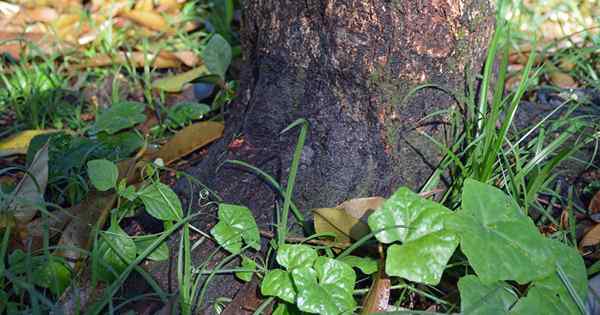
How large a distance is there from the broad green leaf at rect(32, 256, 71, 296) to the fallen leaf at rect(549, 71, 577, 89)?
1664 millimetres

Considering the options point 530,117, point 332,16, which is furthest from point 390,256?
point 530,117


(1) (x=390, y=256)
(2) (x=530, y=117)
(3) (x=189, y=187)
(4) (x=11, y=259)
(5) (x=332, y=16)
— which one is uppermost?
(5) (x=332, y=16)

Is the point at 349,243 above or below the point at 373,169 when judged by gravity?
below

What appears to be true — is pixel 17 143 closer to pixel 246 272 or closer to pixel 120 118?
pixel 120 118

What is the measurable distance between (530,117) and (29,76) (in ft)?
5.63

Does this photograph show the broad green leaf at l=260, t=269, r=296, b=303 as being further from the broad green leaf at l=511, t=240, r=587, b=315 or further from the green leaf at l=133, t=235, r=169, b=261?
the broad green leaf at l=511, t=240, r=587, b=315

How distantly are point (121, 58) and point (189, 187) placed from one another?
3.84ft

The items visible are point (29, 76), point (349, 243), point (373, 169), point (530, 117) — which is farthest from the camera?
point (29, 76)

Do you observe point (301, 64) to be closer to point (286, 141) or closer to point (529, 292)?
point (286, 141)

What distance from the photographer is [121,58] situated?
8.70 feet

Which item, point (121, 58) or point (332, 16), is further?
point (121, 58)

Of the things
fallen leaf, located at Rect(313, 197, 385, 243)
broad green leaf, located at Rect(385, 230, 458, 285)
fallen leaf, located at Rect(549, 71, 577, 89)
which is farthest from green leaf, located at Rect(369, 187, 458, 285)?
fallen leaf, located at Rect(549, 71, 577, 89)

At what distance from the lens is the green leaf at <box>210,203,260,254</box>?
146 cm

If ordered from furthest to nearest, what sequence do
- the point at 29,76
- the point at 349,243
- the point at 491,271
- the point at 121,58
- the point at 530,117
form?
the point at 121,58 → the point at 29,76 → the point at 530,117 → the point at 349,243 → the point at 491,271
